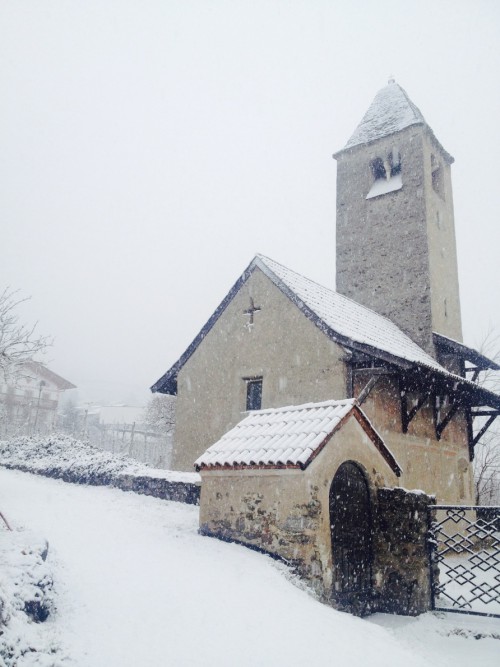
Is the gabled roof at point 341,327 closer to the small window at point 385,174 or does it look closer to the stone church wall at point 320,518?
the stone church wall at point 320,518

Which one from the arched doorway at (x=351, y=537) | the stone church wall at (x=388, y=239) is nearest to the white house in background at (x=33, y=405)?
the stone church wall at (x=388, y=239)

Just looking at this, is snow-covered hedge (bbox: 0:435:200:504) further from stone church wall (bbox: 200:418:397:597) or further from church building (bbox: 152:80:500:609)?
stone church wall (bbox: 200:418:397:597)

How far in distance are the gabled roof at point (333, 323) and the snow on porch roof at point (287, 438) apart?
287 cm

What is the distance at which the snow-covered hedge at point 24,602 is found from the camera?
11.1 ft

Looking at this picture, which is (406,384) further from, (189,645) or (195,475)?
(189,645)

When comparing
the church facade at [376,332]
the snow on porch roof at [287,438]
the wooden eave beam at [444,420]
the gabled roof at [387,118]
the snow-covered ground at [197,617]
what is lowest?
the snow-covered ground at [197,617]

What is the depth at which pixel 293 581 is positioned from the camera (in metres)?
5.89

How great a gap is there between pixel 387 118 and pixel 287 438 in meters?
16.5

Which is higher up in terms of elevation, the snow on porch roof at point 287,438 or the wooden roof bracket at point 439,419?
the wooden roof bracket at point 439,419

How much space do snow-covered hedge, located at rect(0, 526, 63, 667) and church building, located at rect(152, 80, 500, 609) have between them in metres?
3.02

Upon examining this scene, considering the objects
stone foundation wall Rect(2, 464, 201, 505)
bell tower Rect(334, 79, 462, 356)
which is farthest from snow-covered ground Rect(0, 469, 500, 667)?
bell tower Rect(334, 79, 462, 356)

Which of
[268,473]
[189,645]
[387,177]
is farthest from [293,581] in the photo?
[387,177]

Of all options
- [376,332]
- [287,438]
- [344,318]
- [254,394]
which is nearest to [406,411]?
[376,332]

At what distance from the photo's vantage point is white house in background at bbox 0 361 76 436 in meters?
32.4
